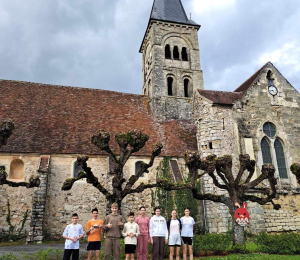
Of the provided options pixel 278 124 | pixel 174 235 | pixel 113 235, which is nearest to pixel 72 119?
pixel 113 235

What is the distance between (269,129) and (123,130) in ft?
29.6

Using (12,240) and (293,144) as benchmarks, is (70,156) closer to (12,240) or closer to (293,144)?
(12,240)

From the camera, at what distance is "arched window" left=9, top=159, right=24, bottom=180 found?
592 inches

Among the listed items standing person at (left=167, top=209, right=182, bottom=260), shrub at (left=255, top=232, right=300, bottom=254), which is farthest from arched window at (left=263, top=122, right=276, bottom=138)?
standing person at (left=167, top=209, right=182, bottom=260)

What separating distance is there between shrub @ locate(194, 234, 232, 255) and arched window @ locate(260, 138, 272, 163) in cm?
633

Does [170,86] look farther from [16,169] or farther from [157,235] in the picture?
[157,235]

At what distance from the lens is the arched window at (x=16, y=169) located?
592 inches

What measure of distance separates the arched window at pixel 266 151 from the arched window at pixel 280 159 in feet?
1.65

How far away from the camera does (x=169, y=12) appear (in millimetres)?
27547

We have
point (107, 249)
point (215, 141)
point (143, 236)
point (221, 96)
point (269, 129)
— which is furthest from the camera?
point (221, 96)

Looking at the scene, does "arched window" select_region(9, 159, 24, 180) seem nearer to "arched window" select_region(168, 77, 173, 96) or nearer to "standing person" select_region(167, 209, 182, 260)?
"standing person" select_region(167, 209, 182, 260)

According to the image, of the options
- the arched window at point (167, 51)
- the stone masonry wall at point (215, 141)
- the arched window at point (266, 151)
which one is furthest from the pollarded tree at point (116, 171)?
the arched window at point (167, 51)

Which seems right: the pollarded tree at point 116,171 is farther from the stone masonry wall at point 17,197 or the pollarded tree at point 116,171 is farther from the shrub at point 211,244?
the stone masonry wall at point 17,197

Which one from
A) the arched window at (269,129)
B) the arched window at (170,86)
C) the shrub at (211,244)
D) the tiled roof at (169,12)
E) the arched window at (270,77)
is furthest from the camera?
the tiled roof at (169,12)
